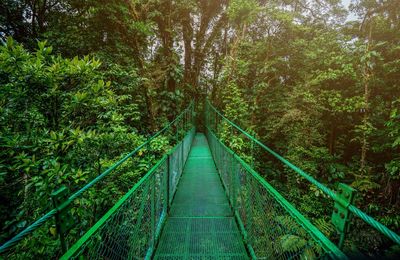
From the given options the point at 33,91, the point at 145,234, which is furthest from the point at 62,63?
the point at 145,234

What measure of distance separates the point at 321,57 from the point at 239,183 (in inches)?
320

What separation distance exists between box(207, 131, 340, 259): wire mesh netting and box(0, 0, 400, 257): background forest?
2122mm

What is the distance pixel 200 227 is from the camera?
322cm

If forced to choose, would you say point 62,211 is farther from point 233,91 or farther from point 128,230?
point 233,91

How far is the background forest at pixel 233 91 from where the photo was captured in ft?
9.34

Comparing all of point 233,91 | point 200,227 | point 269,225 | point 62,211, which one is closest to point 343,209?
point 269,225

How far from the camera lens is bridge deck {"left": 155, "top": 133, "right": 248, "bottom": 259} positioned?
2.64 meters

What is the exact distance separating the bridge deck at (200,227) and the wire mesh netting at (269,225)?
0.81 feet

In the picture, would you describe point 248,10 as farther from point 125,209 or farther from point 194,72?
point 125,209

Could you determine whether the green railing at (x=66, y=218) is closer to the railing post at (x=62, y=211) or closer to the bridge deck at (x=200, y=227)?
the railing post at (x=62, y=211)

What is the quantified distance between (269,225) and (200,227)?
151 cm

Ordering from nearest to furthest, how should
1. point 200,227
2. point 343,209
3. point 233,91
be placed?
point 343,209 → point 200,227 → point 233,91

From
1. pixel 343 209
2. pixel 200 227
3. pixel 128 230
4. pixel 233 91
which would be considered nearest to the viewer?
pixel 343 209

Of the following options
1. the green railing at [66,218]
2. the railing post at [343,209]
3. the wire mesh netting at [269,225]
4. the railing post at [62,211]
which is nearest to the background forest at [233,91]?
the green railing at [66,218]
